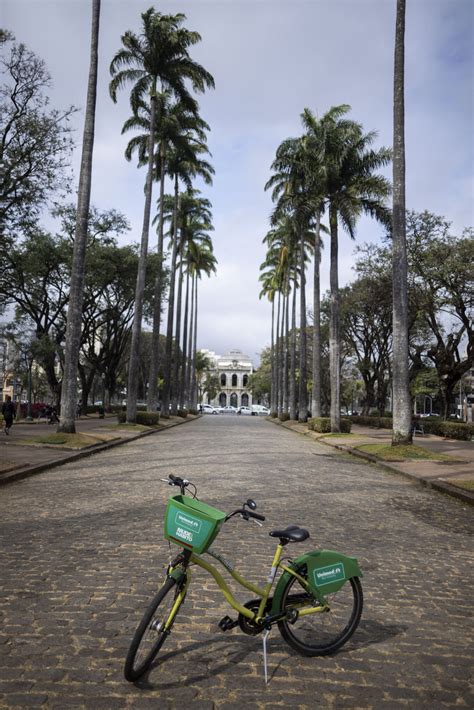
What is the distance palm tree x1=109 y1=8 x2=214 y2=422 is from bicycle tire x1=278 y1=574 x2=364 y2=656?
25713mm

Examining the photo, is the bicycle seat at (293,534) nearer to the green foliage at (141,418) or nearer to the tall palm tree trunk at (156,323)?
the green foliage at (141,418)

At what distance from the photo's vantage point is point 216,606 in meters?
4.61

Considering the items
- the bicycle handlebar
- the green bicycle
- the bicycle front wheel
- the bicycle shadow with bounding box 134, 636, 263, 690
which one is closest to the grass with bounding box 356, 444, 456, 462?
the green bicycle

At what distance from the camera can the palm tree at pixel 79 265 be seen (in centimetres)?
1909

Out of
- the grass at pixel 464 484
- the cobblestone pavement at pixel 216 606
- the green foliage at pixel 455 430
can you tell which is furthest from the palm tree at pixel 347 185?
the cobblestone pavement at pixel 216 606

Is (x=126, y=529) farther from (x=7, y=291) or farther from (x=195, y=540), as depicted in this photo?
(x=7, y=291)

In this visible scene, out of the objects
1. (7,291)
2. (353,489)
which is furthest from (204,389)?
(353,489)

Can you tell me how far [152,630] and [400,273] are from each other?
51.4 feet

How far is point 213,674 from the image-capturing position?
3.41 meters

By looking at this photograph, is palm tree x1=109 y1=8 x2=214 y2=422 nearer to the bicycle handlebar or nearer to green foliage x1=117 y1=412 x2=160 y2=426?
green foliage x1=117 y1=412 x2=160 y2=426

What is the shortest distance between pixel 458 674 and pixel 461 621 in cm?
98

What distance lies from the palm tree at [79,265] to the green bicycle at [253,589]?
1606 centimetres

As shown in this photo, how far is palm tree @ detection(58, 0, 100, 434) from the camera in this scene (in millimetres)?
19094

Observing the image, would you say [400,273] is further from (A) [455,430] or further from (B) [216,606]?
(B) [216,606]
